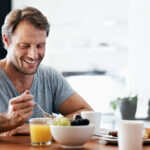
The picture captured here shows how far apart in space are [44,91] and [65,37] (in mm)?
3489

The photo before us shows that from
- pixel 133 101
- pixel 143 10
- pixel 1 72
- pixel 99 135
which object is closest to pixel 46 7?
pixel 143 10

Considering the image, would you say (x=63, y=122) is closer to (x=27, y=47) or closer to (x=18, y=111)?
(x=18, y=111)

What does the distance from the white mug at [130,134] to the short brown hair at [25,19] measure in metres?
1.01

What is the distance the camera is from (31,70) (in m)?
2.28

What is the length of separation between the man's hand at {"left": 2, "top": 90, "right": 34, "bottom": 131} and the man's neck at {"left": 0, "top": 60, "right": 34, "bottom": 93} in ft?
1.82

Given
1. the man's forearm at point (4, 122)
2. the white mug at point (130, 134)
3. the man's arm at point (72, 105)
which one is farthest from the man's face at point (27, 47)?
the white mug at point (130, 134)

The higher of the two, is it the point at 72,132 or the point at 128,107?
the point at 128,107

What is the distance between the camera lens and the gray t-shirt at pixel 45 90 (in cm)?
235

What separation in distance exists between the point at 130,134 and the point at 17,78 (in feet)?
3.60

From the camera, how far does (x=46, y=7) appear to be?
5.55 metres

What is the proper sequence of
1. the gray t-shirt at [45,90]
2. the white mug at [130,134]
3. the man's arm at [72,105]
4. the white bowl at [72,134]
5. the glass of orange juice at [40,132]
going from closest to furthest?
1. the white mug at [130,134]
2. the white bowl at [72,134]
3. the glass of orange juice at [40,132]
4. the gray t-shirt at [45,90]
5. the man's arm at [72,105]

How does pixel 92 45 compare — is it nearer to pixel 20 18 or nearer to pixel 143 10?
pixel 143 10

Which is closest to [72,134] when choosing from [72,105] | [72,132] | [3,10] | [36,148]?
[72,132]

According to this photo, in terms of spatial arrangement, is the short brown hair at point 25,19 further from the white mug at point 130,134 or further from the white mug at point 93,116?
the white mug at point 130,134
